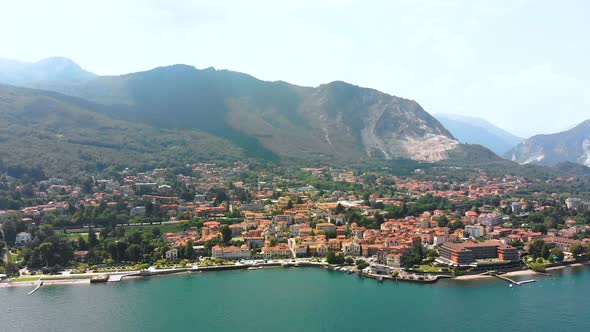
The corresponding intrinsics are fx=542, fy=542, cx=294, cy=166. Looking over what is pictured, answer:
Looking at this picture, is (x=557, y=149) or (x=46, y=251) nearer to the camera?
Result: (x=46, y=251)

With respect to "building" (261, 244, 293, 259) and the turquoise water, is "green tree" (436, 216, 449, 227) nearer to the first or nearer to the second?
the turquoise water

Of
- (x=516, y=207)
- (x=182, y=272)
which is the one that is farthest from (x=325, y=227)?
(x=516, y=207)

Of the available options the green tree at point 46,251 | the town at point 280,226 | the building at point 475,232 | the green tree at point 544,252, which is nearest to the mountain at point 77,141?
the town at point 280,226

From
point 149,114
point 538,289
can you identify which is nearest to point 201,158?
point 149,114

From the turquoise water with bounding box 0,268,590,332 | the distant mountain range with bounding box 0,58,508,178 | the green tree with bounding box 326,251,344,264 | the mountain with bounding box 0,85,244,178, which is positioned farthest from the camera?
the distant mountain range with bounding box 0,58,508,178

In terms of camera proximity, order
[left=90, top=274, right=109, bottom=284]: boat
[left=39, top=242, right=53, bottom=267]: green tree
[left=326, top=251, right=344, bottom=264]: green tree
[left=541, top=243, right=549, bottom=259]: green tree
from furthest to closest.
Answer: [left=541, top=243, right=549, bottom=259]: green tree, [left=326, top=251, right=344, bottom=264]: green tree, [left=39, top=242, right=53, bottom=267]: green tree, [left=90, top=274, right=109, bottom=284]: boat

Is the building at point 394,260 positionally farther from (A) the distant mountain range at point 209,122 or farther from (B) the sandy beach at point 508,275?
(A) the distant mountain range at point 209,122

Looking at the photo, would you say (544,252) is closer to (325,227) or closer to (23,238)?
(325,227)

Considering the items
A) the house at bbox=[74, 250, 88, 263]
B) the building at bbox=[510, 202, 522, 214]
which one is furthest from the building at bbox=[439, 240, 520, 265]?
the house at bbox=[74, 250, 88, 263]
